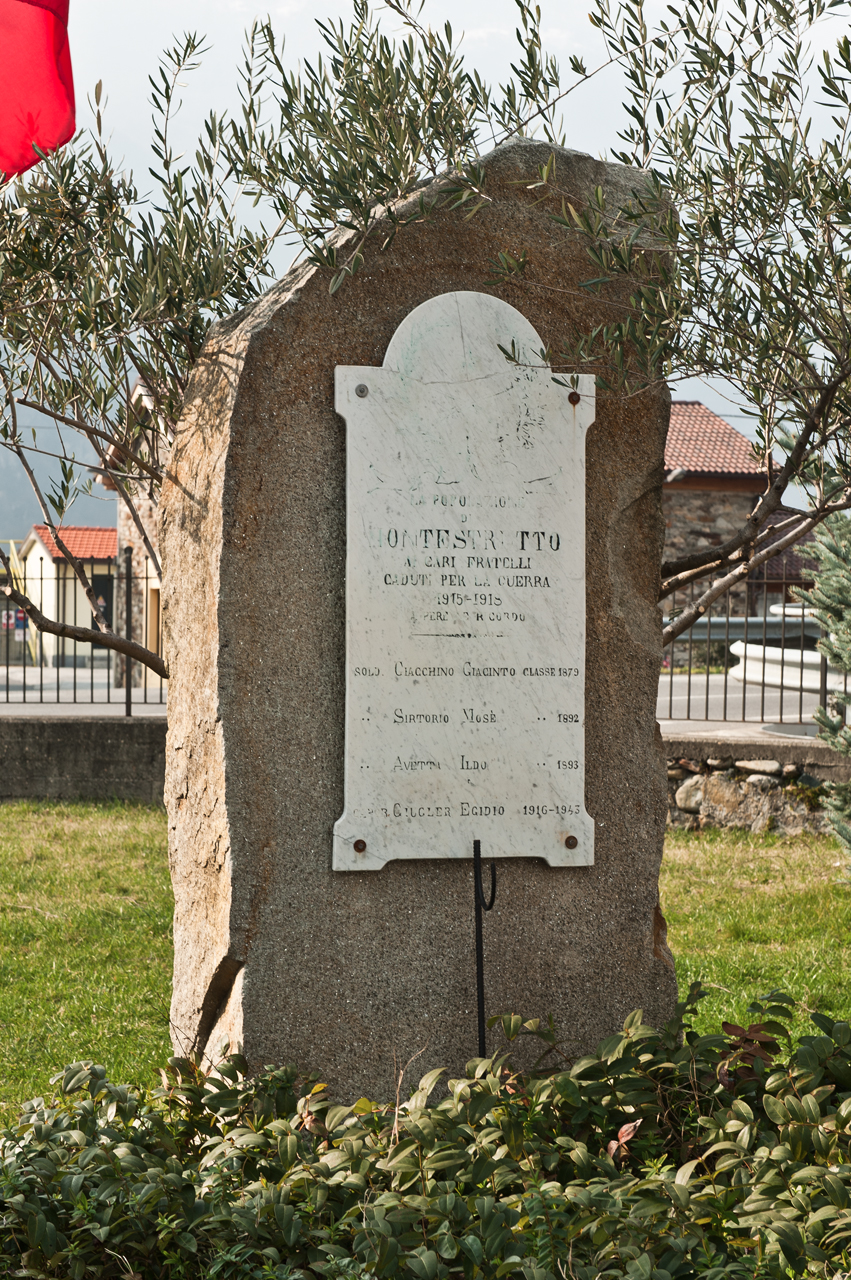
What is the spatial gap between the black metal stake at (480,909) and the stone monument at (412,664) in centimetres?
4

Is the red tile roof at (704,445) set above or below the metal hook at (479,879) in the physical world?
above

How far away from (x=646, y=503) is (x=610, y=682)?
55 cm

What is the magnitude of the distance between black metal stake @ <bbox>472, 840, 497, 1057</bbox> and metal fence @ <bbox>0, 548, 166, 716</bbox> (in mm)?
1446

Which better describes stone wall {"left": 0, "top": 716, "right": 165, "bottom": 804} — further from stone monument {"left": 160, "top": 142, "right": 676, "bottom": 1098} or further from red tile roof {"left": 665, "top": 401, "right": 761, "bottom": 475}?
red tile roof {"left": 665, "top": 401, "right": 761, "bottom": 475}

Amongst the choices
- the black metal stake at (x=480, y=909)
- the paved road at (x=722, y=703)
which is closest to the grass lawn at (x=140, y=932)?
the black metal stake at (x=480, y=909)

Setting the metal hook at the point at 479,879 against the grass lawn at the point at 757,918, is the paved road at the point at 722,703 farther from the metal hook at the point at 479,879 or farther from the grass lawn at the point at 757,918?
the metal hook at the point at 479,879

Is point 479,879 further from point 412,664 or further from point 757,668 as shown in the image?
point 757,668

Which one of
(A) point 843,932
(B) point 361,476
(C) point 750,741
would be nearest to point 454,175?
(B) point 361,476

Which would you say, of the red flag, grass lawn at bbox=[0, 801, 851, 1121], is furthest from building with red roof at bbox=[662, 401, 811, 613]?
the red flag

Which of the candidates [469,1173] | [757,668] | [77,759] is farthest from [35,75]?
[757,668]

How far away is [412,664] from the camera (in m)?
3.05

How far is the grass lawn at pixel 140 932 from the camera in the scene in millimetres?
4191

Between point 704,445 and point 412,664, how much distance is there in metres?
24.3

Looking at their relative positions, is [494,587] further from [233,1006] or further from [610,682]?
[233,1006]
